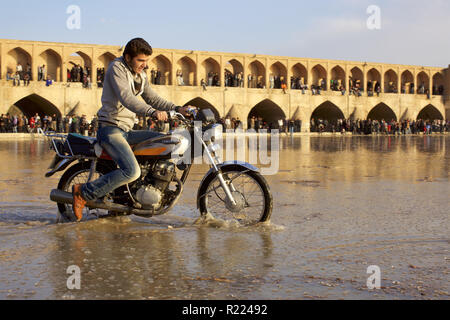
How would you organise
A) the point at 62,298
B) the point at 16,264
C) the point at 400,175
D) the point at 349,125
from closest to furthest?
the point at 62,298, the point at 16,264, the point at 400,175, the point at 349,125

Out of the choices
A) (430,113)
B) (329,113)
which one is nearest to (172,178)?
(329,113)

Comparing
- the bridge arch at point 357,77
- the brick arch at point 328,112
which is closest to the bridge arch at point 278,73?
the brick arch at point 328,112

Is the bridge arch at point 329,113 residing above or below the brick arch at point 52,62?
below

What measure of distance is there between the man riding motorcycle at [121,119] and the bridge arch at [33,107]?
35051 mm

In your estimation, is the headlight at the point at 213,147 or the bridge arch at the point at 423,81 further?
the bridge arch at the point at 423,81

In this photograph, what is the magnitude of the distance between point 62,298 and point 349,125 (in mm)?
44952

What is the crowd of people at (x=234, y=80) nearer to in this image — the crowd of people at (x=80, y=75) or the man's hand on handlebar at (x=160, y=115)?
the crowd of people at (x=80, y=75)

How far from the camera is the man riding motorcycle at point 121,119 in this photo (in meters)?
4.32

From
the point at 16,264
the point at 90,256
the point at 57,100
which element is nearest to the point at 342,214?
the point at 90,256

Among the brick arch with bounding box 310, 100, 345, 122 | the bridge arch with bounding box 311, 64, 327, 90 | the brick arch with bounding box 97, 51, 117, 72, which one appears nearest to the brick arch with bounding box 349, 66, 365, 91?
the bridge arch with bounding box 311, 64, 327, 90

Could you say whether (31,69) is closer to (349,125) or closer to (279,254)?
(349,125)

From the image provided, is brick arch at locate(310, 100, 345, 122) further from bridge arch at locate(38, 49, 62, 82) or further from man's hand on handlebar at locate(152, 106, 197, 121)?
man's hand on handlebar at locate(152, 106, 197, 121)

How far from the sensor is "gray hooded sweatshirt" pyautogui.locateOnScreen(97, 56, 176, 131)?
13.8 ft

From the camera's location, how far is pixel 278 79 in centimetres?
4722
